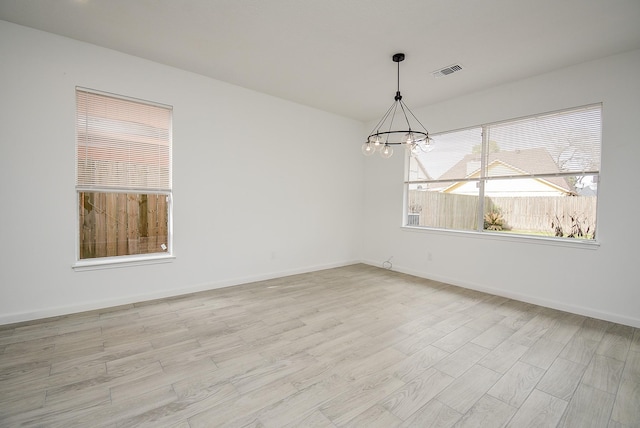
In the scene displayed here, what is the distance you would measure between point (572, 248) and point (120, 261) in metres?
5.37

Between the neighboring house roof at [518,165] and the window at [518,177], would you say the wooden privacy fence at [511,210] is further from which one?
the neighboring house roof at [518,165]

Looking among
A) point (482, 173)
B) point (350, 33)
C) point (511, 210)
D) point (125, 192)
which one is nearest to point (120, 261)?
point (125, 192)

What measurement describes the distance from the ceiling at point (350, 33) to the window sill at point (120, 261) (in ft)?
7.96

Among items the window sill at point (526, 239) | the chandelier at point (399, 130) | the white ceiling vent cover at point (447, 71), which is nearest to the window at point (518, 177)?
the window sill at point (526, 239)

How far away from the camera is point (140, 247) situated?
367cm

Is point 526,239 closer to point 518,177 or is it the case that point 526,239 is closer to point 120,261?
point 518,177

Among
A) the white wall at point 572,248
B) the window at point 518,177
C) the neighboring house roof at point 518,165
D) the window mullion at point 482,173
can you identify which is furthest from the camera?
the window mullion at point 482,173

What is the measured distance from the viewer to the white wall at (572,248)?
307 cm

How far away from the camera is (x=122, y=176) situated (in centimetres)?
344

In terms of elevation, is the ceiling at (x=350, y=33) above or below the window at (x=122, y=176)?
above

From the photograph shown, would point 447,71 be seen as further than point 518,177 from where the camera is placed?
No

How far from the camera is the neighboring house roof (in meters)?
3.62

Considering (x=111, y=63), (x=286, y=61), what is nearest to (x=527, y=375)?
(x=286, y=61)

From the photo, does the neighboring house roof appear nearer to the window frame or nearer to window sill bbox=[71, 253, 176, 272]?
the window frame
